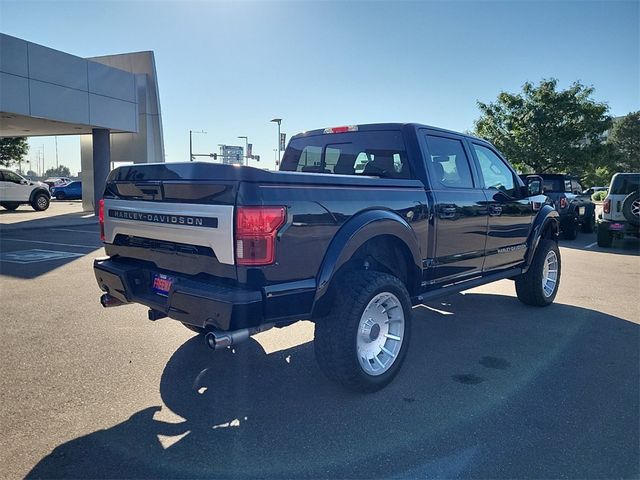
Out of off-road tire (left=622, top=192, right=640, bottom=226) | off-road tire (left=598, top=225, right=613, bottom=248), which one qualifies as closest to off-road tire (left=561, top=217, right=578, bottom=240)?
off-road tire (left=598, top=225, right=613, bottom=248)

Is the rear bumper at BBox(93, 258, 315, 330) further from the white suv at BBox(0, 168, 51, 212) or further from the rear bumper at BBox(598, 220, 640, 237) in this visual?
the white suv at BBox(0, 168, 51, 212)

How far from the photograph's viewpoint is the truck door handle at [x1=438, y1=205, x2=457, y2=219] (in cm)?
427

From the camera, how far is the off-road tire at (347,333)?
10.8ft

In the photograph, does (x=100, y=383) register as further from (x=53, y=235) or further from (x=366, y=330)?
(x=53, y=235)

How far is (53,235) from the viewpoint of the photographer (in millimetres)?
13148

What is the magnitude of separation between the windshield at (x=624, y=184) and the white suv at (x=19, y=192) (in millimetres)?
21516

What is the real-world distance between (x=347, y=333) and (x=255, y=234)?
99 cm

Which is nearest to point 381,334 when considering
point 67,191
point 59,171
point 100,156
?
point 100,156

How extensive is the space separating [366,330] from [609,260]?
9.03m

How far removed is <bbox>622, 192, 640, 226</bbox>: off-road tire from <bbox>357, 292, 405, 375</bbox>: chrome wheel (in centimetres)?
979

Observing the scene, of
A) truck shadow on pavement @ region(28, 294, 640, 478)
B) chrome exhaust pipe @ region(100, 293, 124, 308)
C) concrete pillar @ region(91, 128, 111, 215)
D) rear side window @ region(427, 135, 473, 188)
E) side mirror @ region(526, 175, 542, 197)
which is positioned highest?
concrete pillar @ region(91, 128, 111, 215)

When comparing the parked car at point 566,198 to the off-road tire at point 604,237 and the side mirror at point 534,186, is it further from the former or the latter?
the side mirror at point 534,186

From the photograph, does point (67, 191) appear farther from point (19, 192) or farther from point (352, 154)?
point (352, 154)

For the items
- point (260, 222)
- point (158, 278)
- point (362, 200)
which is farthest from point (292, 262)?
point (158, 278)
